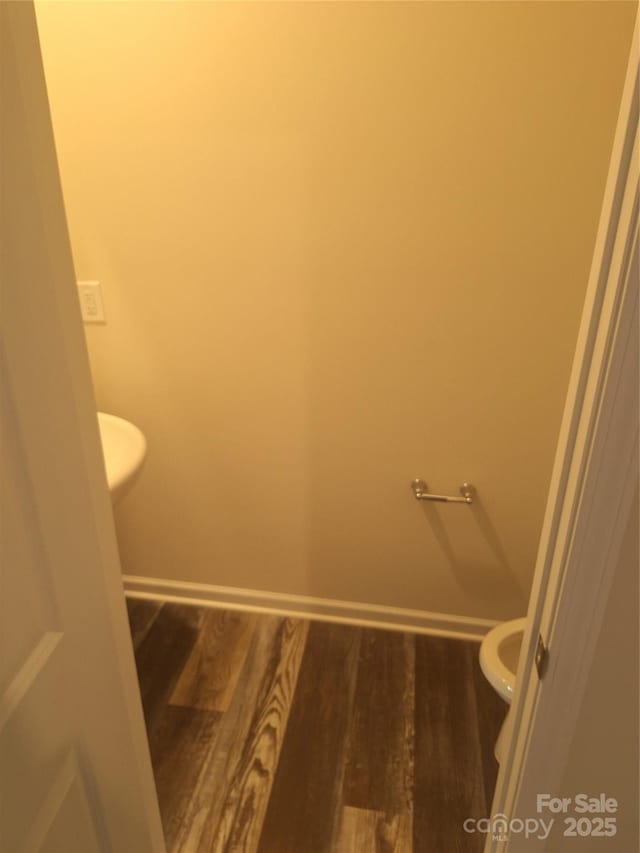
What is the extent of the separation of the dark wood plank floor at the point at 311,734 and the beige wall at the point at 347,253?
0.27 meters

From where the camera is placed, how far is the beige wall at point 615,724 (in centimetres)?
63

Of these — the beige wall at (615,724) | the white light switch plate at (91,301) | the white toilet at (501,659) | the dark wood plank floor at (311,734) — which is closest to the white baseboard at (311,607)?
the dark wood plank floor at (311,734)

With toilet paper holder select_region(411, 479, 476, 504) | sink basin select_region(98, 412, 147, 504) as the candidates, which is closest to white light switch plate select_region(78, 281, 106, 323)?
sink basin select_region(98, 412, 147, 504)

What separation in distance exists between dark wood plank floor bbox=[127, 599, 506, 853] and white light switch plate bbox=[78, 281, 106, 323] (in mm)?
1148

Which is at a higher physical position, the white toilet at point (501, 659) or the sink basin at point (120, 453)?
the sink basin at point (120, 453)

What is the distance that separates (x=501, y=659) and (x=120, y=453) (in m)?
1.20

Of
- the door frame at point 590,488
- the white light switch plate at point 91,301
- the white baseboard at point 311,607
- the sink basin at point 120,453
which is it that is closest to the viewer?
the door frame at point 590,488

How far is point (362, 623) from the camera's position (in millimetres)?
2020

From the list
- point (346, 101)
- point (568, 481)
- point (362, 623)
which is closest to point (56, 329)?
point (568, 481)

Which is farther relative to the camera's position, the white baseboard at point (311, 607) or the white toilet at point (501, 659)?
the white baseboard at point (311, 607)

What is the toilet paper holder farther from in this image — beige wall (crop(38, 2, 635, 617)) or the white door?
the white door

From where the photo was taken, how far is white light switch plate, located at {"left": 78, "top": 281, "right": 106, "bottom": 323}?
168cm

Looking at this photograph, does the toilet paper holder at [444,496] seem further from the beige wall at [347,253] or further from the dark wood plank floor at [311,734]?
the dark wood plank floor at [311,734]

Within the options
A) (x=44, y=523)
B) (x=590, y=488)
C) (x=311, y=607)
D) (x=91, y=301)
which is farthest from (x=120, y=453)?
(x=590, y=488)
